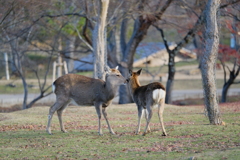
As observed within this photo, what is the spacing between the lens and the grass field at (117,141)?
23.0ft

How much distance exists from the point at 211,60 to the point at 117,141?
3366 mm

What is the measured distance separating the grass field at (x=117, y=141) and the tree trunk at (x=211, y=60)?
50 centimetres

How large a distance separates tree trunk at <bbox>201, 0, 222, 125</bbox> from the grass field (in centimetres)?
50

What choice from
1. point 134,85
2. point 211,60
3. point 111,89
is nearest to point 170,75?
Result: point 211,60

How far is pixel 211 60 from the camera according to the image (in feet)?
32.3

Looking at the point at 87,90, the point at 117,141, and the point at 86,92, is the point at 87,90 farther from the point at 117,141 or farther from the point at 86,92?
the point at 117,141

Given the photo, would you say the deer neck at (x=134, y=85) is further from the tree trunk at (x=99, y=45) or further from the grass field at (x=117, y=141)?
the tree trunk at (x=99, y=45)

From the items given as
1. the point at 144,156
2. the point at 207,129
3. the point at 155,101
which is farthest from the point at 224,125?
the point at 144,156

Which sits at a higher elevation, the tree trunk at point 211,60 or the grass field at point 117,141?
the tree trunk at point 211,60

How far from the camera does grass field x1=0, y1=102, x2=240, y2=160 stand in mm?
7020

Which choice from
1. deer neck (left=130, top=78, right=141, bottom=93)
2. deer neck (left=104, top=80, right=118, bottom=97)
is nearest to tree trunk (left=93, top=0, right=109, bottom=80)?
deer neck (left=130, top=78, right=141, bottom=93)

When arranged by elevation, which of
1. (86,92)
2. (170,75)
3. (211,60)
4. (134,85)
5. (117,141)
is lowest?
(117,141)

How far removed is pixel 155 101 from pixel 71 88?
2.30 meters

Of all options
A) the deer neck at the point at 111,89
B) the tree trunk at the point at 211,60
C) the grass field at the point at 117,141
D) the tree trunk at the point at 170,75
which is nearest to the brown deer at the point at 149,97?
the deer neck at the point at 111,89
